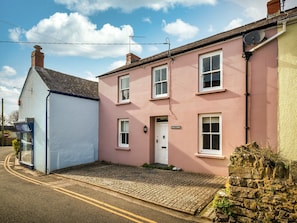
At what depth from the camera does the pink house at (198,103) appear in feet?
26.4

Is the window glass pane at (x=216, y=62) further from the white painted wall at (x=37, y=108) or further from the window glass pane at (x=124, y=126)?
the white painted wall at (x=37, y=108)

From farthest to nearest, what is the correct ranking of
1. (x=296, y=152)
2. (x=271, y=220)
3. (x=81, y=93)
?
(x=81, y=93)
(x=296, y=152)
(x=271, y=220)

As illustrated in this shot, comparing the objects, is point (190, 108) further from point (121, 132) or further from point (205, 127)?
point (121, 132)

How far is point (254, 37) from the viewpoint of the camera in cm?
815

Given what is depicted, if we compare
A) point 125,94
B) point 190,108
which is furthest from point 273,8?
point 125,94

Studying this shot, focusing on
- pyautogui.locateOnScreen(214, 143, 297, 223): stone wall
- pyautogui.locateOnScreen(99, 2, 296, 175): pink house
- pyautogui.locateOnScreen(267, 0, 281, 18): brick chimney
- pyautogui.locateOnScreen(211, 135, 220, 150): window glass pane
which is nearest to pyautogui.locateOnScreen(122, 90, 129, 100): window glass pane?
pyautogui.locateOnScreen(99, 2, 296, 175): pink house

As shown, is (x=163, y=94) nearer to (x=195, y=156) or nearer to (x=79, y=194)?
(x=195, y=156)

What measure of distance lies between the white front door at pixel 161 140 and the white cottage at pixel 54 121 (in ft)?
16.7

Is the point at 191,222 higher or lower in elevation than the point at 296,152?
lower

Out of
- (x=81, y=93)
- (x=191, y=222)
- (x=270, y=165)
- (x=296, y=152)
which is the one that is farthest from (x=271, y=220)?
(x=81, y=93)

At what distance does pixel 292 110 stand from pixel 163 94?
6242mm

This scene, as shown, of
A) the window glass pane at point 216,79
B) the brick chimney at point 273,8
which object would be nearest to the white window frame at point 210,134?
the window glass pane at point 216,79

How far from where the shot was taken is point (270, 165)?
14.9ft

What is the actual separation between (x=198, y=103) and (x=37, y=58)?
1176 centimetres
